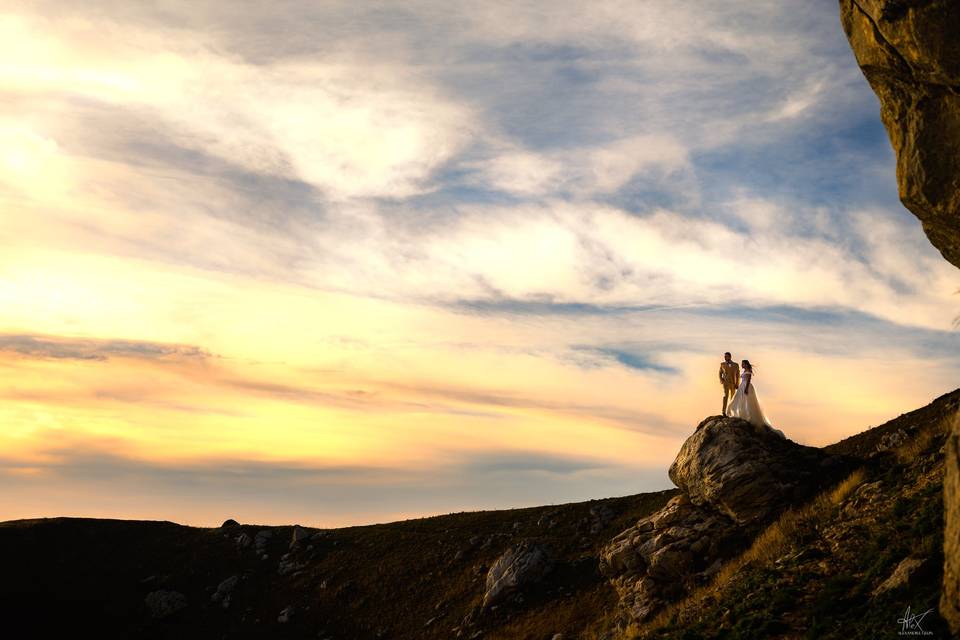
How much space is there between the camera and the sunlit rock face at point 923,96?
15.6 m

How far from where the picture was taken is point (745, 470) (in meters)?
28.0

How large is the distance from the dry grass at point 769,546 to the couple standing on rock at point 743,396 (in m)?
5.03

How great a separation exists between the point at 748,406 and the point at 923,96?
17.6m

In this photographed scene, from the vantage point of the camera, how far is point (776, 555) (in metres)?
22.1

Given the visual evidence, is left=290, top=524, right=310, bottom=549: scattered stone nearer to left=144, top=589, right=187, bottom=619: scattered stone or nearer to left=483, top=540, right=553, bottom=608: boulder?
left=144, top=589, right=187, bottom=619: scattered stone

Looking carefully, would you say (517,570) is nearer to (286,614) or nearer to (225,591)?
(286,614)

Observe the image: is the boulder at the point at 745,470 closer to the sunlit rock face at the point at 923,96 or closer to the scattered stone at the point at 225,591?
the sunlit rock face at the point at 923,96

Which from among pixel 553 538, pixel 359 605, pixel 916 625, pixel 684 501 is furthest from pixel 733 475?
pixel 359 605

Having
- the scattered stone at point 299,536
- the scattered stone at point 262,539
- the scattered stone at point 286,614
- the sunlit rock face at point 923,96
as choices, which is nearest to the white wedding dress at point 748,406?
the sunlit rock face at point 923,96

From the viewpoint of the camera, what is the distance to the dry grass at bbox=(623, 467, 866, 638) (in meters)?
22.3

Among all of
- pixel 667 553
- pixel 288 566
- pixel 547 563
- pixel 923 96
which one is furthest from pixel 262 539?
pixel 923 96

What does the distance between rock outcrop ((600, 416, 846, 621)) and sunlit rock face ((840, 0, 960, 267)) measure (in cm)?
1299

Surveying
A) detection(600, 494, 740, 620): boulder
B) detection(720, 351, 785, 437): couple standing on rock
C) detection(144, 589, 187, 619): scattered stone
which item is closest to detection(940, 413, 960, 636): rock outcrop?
detection(600, 494, 740, 620): boulder

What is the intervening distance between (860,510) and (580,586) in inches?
847
